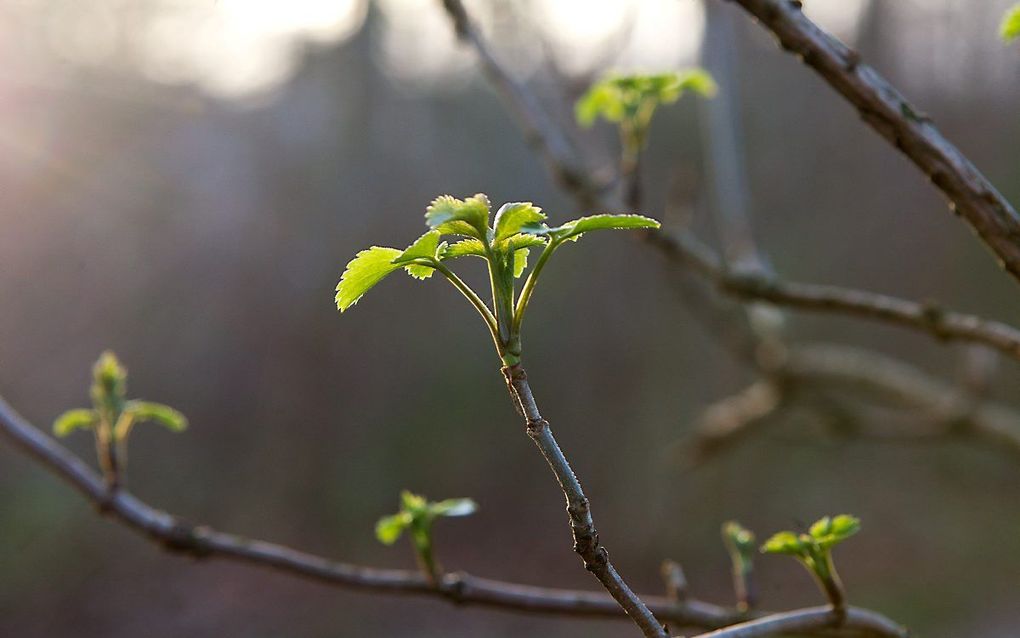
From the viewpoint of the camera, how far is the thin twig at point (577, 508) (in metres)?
0.58

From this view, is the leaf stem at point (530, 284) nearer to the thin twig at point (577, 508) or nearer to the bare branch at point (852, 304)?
the thin twig at point (577, 508)

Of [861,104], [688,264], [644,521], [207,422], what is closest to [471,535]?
[644,521]

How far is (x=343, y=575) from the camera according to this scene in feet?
3.55

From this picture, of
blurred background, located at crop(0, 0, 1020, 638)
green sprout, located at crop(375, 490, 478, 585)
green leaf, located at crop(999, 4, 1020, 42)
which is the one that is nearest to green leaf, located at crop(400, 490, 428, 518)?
green sprout, located at crop(375, 490, 478, 585)

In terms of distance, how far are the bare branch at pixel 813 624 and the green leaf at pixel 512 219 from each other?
1.17ft

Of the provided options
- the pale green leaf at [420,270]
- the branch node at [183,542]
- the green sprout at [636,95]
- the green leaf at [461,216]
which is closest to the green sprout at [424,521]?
the branch node at [183,542]

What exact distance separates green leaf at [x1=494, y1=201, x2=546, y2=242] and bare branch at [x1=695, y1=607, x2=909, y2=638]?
355mm

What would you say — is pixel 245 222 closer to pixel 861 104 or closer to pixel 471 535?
pixel 471 535

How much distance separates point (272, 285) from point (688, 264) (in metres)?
7.40

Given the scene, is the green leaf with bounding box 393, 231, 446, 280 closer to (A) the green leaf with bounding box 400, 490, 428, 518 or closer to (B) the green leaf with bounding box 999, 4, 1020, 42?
(A) the green leaf with bounding box 400, 490, 428, 518

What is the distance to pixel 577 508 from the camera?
23.4 inches

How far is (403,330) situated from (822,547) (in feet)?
24.8

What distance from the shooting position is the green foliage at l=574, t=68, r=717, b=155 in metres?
1.25

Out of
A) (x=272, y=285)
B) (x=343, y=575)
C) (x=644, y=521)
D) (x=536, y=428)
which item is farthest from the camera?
(x=272, y=285)
